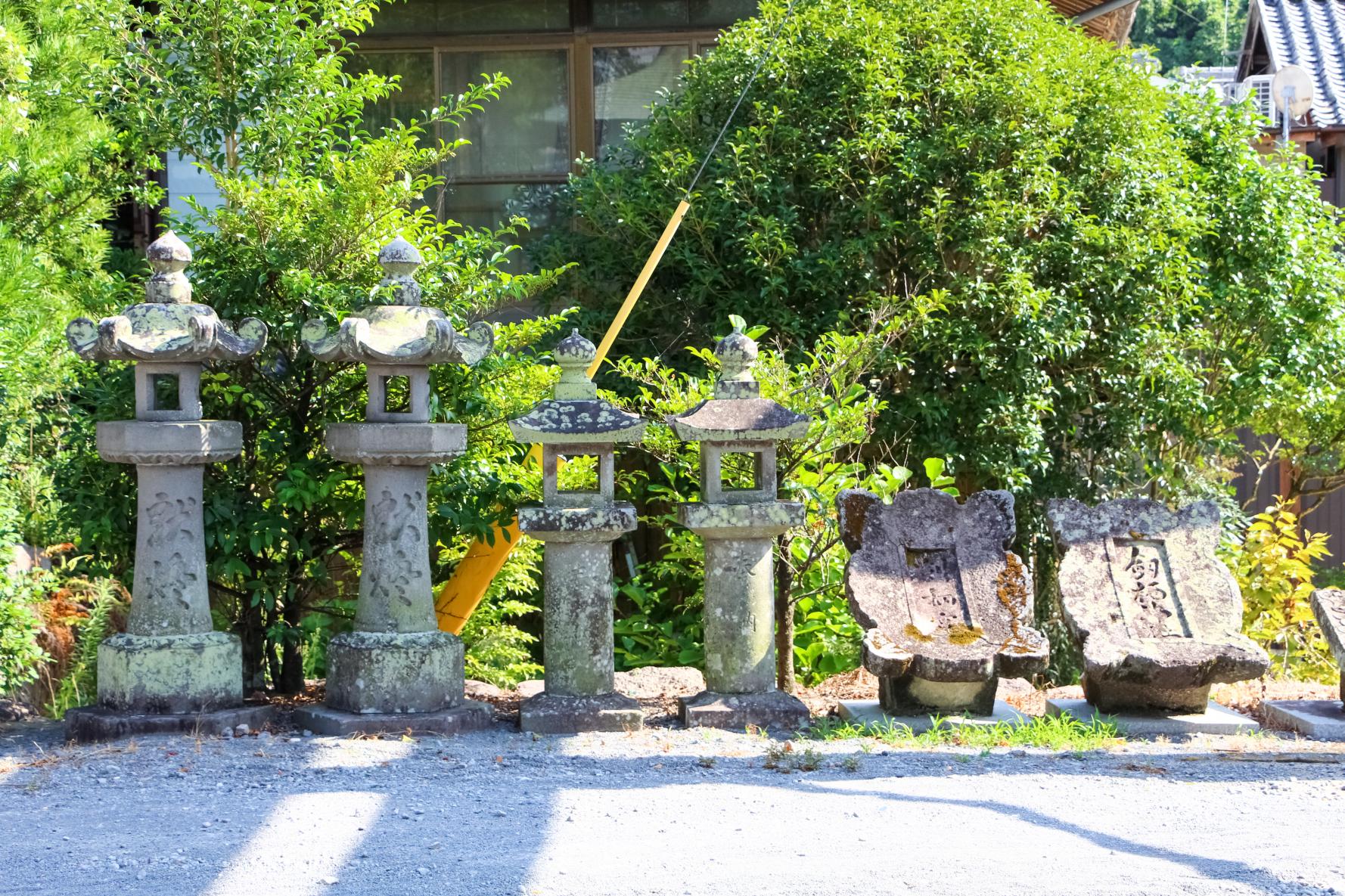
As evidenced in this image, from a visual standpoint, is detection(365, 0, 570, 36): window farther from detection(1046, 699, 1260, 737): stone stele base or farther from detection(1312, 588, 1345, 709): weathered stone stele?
detection(1312, 588, 1345, 709): weathered stone stele

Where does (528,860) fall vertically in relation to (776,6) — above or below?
below

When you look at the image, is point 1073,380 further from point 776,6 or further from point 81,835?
point 81,835

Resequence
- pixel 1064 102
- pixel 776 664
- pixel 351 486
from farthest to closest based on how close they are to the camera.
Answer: pixel 1064 102 → pixel 776 664 → pixel 351 486

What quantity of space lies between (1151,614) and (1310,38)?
1418 centimetres

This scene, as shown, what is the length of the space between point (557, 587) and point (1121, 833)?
2616 mm

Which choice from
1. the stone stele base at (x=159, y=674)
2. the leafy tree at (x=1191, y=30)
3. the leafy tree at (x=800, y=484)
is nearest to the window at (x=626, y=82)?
the leafy tree at (x=800, y=484)

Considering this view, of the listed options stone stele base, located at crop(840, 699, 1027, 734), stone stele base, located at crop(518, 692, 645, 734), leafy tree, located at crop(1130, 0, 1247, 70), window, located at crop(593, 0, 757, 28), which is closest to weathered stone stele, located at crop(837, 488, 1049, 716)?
stone stele base, located at crop(840, 699, 1027, 734)

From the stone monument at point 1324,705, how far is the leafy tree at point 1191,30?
2231cm

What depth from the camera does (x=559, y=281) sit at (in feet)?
28.7

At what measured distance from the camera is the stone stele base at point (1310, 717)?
603 centimetres

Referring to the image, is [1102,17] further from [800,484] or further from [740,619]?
[740,619]

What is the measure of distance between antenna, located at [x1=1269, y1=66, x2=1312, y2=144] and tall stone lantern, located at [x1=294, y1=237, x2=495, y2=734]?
36.0ft

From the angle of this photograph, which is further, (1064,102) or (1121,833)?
(1064,102)

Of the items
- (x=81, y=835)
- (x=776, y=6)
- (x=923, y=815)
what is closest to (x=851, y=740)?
(x=923, y=815)
